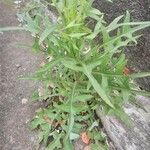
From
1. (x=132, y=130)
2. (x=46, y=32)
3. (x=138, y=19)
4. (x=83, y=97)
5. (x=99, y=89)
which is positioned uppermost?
(x=46, y=32)

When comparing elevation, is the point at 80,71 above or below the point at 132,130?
above

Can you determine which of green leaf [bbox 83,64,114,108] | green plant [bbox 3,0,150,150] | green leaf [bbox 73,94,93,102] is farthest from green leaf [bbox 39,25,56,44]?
green leaf [bbox 73,94,93,102]

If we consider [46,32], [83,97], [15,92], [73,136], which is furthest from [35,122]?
[46,32]

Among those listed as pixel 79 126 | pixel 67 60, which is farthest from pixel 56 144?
pixel 67 60

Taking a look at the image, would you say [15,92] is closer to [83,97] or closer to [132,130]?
[83,97]

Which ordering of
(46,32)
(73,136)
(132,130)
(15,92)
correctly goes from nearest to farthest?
(46,32)
(132,130)
(73,136)
(15,92)

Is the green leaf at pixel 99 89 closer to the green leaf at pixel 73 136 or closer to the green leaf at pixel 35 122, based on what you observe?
the green leaf at pixel 73 136

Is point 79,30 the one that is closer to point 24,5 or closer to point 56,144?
point 56,144

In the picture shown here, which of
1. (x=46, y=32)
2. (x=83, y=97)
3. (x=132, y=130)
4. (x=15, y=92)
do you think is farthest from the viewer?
(x=15, y=92)

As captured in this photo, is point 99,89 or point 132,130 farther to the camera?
point 132,130
